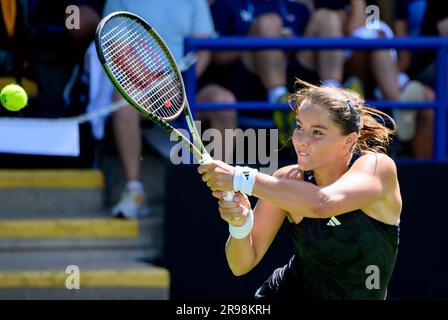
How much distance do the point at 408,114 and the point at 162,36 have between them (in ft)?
5.23

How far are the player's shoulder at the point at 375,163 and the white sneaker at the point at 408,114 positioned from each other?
2766mm

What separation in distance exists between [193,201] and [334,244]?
7.89 feet

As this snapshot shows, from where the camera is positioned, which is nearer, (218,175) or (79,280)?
(218,175)

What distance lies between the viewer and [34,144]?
6.74 metres

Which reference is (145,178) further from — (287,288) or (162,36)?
(287,288)

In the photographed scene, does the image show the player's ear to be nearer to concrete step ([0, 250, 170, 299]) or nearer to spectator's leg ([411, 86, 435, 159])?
concrete step ([0, 250, 170, 299])

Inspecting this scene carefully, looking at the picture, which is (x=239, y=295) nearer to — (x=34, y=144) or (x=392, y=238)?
(x=34, y=144)

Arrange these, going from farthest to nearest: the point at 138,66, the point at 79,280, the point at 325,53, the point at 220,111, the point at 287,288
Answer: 1. the point at 325,53
2. the point at 220,111
3. the point at 79,280
4. the point at 138,66
5. the point at 287,288

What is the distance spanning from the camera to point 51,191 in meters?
6.91

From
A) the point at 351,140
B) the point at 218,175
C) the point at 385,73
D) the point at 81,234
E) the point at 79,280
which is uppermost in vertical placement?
the point at 385,73

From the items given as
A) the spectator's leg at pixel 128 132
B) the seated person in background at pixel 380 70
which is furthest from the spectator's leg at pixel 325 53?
the spectator's leg at pixel 128 132

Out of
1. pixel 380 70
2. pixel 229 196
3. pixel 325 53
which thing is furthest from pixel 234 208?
pixel 380 70

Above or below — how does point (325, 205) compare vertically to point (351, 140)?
below
